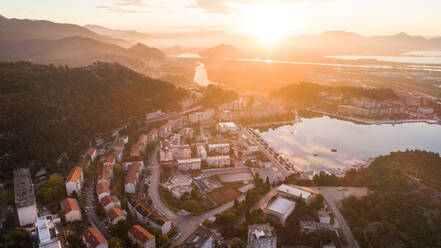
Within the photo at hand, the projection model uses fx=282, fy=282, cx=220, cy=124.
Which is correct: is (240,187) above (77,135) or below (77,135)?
below

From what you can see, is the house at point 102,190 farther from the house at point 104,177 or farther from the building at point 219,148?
the building at point 219,148

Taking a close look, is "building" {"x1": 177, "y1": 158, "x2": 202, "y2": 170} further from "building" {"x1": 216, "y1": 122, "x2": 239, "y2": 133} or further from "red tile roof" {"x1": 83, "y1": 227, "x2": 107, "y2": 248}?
"red tile roof" {"x1": 83, "y1": 227, "x2": 107, "y2": 248}

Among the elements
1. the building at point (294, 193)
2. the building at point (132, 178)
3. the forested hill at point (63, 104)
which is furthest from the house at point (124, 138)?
the building at point (294, 193)

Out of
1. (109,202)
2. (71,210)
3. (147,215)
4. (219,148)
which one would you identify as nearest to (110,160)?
(109,202)

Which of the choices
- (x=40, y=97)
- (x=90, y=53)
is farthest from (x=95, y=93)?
(x=90, y=53)

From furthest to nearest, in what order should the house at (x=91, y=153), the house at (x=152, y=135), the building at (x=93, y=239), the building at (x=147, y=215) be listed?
the house at (x=152, y=135), the house at (x=91, y=153), the building at (x=147, y=215), the building at (x=93, y=239)

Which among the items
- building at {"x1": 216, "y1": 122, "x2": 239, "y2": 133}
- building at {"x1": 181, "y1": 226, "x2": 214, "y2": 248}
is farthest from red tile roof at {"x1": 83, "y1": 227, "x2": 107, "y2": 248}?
building at {"x1": 216, "y1": 122, "x2": 239, "y2": 133}

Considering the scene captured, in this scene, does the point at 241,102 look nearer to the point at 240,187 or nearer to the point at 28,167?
the point at 240,187
